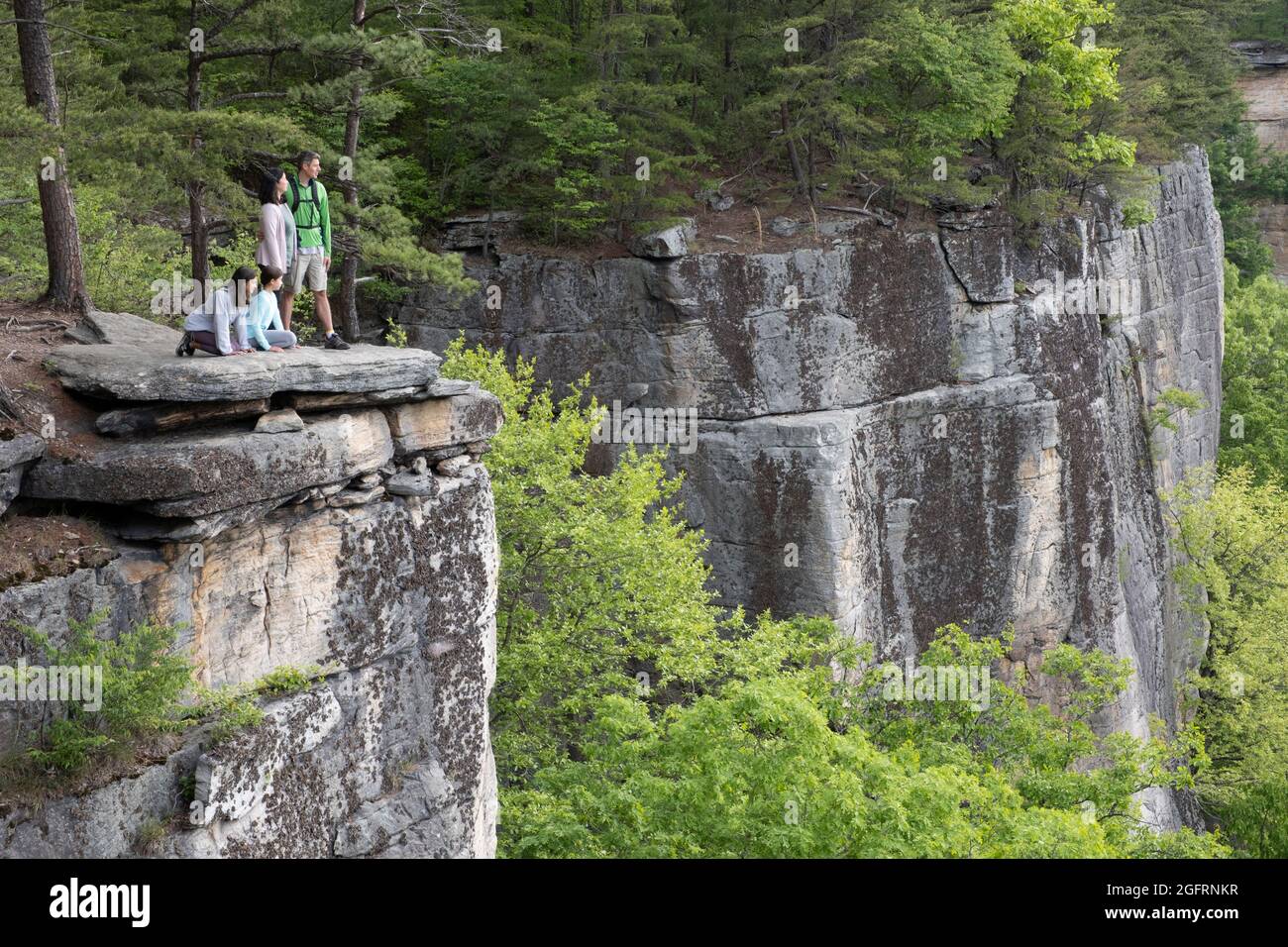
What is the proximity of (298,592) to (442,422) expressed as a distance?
271 cm

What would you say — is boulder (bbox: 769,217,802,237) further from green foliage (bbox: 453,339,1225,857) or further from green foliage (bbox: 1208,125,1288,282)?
green foliage (bbox: 1208,125,1288,282)

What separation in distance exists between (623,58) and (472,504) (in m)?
14.6

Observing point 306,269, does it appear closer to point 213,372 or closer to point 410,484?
point 410,484

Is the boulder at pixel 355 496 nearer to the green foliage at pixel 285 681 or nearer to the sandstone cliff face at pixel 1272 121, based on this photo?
the green foliage at pixel 285 681

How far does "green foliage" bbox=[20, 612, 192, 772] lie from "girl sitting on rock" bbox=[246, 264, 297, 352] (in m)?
3.43

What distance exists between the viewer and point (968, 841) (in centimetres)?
1249

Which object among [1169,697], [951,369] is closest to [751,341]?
[951,369]

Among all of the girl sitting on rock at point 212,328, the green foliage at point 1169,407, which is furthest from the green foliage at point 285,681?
the green foliage at point 1169,407

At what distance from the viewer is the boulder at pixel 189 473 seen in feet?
33.9

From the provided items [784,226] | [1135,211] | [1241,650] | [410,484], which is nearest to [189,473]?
[410,484]

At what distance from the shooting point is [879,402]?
997 inches

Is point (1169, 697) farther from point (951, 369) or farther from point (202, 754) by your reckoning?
point (202, 754)

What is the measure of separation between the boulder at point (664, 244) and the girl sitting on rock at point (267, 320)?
40.8 feet

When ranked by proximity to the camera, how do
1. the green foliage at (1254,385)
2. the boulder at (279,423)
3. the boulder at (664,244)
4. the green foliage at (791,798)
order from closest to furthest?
1. the boulder at (279,423)
2. the green foliage at (791,798)
3. the boulder at (664,244)
4. the green foliage at (1254,385)
